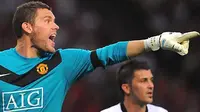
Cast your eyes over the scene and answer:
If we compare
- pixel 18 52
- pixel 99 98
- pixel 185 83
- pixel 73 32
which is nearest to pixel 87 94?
pixel 99 98

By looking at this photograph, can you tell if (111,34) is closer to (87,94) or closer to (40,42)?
(87,94)

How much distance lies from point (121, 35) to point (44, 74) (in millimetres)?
3063

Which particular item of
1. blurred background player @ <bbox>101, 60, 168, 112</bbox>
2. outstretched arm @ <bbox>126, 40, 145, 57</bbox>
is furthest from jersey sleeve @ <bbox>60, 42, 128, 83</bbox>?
blurred background player @ <bbox>101, 60, 168, 112</bbox>

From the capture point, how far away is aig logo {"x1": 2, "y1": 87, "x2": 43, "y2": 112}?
2.74 metres

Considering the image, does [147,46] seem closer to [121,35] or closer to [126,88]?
[126,88]

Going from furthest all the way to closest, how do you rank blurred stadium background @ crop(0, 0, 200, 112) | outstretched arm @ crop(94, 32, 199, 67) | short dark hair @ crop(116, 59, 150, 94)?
blurred stadium background @ crop(0, 0, 200, 112) → short dark hair @ crop(116, 59, 150, 94) → outstretched arm @ crop(94, 32, 199, 67)

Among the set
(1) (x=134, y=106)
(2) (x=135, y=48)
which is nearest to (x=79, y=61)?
(2) (x=135, y=48)

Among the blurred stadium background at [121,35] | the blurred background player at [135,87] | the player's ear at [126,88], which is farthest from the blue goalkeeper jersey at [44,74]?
the blurred stadium background at [121,35]

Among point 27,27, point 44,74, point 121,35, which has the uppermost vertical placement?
point 121,35

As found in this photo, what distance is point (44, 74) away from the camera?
282cm

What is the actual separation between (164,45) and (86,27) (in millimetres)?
3179

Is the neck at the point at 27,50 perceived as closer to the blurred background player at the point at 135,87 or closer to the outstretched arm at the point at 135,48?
the outstretched arm at the point at 135,48

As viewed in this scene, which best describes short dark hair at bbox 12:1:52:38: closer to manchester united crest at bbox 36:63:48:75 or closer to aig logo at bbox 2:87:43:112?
manchester united crest at bbox 36:63:48:75

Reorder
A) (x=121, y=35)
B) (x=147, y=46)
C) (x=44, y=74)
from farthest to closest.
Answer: (x=121, y=35)
(x=44, y=74)
(x=147, y=46)
